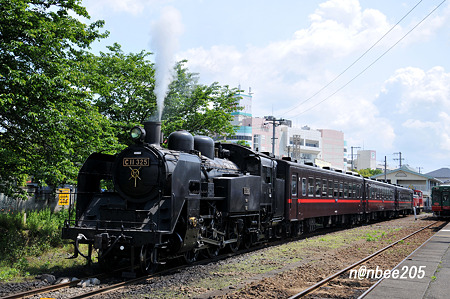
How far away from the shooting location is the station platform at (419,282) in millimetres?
7273

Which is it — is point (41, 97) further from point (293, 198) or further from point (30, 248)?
point (293, 198)

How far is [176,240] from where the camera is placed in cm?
898

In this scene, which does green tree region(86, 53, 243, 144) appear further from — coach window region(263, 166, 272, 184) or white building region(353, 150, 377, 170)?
white building region(353, 150, 377, 170)

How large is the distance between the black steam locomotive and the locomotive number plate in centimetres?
2

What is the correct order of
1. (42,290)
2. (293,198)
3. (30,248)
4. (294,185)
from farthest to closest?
(294,185) < (293,198) < (30,248) < (42,290)

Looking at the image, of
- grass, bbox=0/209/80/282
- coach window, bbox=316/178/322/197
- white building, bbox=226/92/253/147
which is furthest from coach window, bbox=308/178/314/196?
white building, bbox=226/92/253/147

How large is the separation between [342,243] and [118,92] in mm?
12252

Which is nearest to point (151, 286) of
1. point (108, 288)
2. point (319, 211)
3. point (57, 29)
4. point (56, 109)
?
point (108, 288)

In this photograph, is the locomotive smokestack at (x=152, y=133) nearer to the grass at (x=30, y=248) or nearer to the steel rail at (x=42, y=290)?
the steel rail at (x=42, y=290)

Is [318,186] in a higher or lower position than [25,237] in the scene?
higher

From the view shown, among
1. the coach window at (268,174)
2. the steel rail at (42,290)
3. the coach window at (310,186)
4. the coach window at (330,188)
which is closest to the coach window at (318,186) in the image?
the coach window at (310,186)

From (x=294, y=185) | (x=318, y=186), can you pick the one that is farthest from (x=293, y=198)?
(x=318, y=186)

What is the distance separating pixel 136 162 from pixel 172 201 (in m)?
1.40

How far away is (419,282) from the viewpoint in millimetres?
8344
